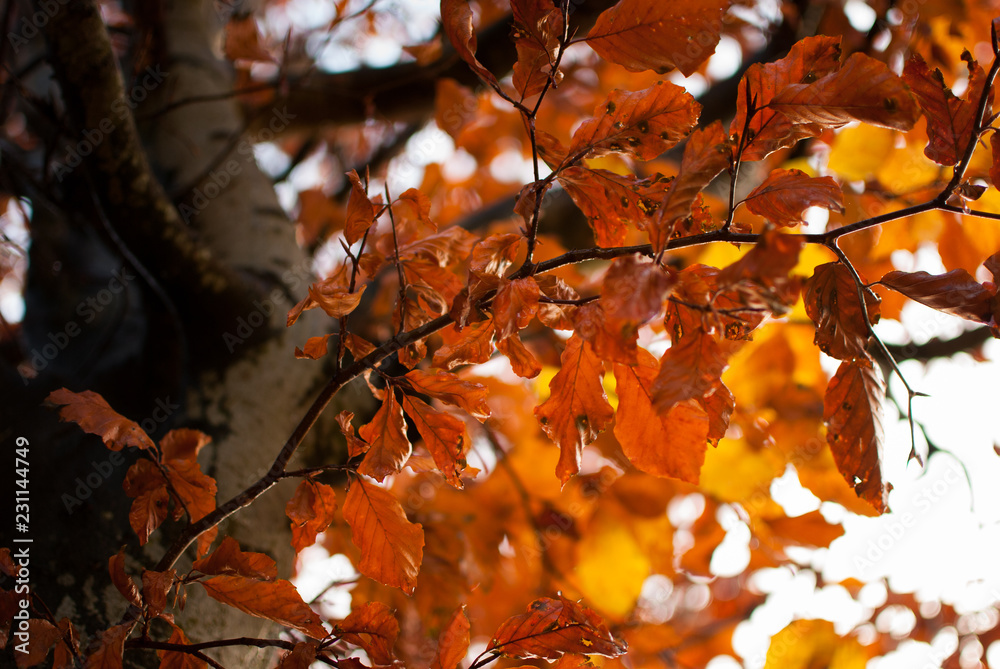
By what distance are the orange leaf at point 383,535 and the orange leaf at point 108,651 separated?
18 cm

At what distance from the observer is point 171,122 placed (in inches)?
49.6

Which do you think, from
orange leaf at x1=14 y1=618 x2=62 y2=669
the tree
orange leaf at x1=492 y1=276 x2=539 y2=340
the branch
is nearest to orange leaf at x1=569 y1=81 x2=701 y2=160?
the tree

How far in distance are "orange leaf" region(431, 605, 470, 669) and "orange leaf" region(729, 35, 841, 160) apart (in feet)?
1.62

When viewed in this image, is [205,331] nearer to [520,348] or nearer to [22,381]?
[22,381]

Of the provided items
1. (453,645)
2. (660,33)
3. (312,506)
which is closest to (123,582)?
(312,506)

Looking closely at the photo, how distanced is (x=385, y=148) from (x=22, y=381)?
1.47 m

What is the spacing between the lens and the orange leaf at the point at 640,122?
47 cm

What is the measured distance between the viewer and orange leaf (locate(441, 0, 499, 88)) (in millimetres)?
453

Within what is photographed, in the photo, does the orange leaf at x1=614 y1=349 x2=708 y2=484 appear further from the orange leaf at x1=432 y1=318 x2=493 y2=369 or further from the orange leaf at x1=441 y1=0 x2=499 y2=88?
the orange leaf at x1=441 y1=0 x2=499 y2=88

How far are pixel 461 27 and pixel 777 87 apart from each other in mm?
258

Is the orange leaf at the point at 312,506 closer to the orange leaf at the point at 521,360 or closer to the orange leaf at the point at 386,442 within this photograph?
the orange leaf at the point at 386,442

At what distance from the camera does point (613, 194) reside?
49cm

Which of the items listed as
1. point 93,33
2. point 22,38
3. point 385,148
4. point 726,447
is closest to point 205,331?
point 93,33

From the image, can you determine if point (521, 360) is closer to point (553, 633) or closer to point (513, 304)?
point (513, 304)
